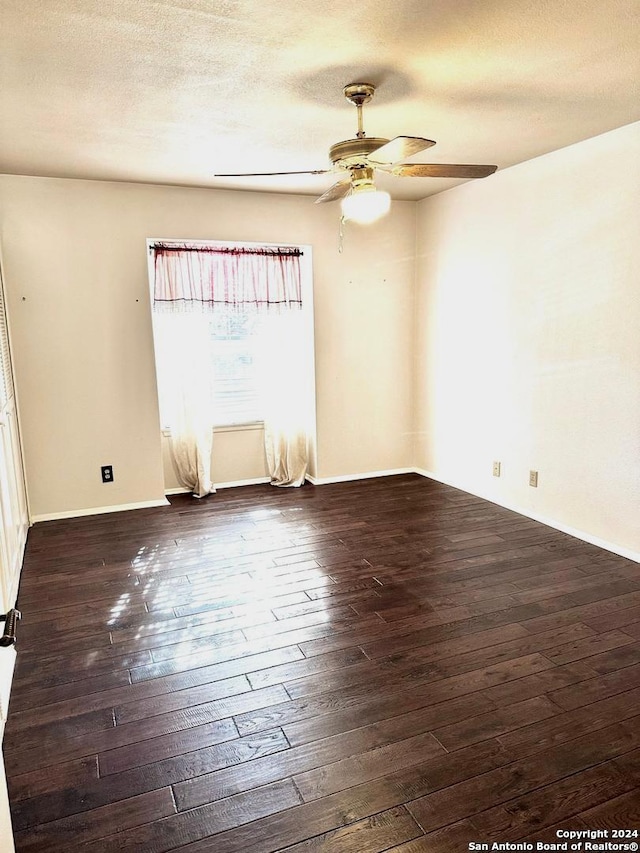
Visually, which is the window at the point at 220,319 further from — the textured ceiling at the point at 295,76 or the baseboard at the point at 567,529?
the baseboard at the point at 567,529

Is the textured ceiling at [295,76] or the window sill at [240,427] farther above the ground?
the textured ceiling at [295,76]

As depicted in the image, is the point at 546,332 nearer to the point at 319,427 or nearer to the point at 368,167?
the point at 368,167

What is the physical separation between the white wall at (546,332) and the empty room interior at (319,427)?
0.8 inches

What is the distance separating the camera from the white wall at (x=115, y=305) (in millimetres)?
3975

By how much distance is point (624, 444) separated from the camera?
329 cm

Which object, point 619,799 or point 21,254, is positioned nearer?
point 619,799

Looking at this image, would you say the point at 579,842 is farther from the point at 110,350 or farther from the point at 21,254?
the point at 21,254

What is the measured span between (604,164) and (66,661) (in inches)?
150

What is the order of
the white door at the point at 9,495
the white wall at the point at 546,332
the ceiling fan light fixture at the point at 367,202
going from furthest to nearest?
the white wall at the point at 546,332
the white door at the point at 9,495
the ceiling fan light fixture at the point at 367,202

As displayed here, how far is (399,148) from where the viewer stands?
219 cm

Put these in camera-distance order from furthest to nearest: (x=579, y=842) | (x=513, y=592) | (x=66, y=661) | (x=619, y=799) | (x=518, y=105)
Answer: (x=513, y=592), (x=518, y=105), (x=66, y=661), (x=619, y=799), (x=579, y=842)

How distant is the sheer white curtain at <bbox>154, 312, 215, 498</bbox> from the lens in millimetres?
4590

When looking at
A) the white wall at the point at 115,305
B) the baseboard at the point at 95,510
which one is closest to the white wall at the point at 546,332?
the white wall at the point at 115,305

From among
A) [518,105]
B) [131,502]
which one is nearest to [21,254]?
[131,502]
